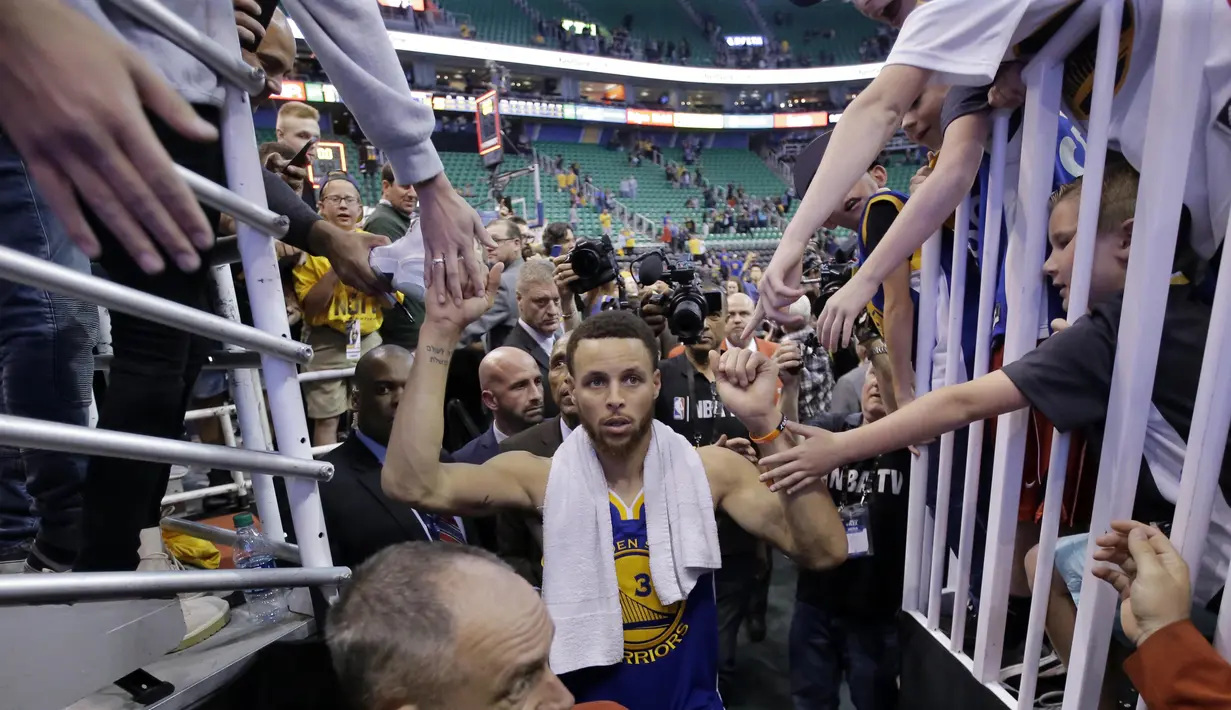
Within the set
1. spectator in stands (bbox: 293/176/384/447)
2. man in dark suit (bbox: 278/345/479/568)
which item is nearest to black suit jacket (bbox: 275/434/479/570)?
man in dark suit (bbox: 278/345/479/568)

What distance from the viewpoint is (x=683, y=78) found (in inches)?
1090

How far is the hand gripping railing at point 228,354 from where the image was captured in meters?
0.70

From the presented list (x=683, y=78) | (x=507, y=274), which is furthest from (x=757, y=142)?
(x=507, y=274)

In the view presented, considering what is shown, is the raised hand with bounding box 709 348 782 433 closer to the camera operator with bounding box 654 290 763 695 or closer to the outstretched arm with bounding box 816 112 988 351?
the outstretched arm with bounding box 816 112 988 351

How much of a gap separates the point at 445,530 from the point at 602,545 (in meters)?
0.85

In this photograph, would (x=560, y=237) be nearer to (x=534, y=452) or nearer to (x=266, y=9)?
(x=534, y=452)

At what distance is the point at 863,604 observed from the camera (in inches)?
101

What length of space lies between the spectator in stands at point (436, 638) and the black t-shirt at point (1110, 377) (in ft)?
3.20

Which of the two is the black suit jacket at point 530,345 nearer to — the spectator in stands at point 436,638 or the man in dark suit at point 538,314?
the man in dark suit at point 538,314

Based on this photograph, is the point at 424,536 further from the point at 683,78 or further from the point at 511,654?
the point at 683,78

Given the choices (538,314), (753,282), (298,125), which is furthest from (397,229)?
(753,282)

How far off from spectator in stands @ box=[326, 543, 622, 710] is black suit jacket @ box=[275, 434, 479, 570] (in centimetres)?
118

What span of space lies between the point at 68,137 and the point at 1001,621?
5.70ft

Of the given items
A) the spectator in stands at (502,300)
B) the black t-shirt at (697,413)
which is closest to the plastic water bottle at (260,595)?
the black t-shirt at (697,413)
